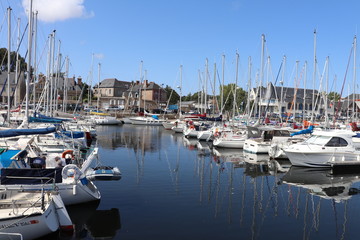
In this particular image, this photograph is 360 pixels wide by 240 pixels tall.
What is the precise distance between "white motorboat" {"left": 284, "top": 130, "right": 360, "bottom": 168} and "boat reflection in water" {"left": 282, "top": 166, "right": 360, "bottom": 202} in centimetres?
61

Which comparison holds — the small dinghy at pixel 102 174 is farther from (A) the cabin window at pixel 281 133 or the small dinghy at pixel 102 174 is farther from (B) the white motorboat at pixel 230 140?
(A) the cabin window at pixel 281 133

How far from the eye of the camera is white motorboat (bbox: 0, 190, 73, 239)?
410 inches

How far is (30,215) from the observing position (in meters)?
10.7

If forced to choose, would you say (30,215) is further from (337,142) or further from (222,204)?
(337,142)

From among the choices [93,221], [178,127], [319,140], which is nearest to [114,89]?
[178,127]

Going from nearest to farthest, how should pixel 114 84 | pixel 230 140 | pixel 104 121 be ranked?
pixel 230 140
pixel 104 121
pixel 114 84

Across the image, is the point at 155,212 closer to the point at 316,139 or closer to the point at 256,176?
the point at 256,176

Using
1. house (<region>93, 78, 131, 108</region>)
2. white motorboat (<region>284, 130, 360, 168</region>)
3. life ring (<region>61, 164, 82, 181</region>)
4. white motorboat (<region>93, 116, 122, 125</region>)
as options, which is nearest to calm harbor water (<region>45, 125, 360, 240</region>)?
white motorboat (<region>284, 130, 360, 168</region>)

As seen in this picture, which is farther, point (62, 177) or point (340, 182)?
point (340, 182)

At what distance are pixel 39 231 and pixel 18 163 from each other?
5.03 metres

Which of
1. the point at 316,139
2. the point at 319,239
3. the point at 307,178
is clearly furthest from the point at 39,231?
the point at 316,139

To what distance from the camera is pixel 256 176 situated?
74.7 ft

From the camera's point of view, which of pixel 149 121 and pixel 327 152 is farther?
pixel 149 121

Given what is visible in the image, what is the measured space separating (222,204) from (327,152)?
38.6 feet
